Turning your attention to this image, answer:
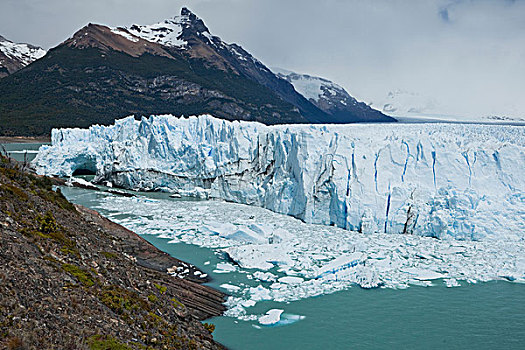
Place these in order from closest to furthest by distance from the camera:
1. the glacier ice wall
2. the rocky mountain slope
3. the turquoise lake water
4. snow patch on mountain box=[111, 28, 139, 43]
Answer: the turquoise lake water → the glacier ice wall → snow patch on mountain box=[111, 28, 139, 43] → the rocky mountain slope

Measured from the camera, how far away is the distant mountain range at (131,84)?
55.4m

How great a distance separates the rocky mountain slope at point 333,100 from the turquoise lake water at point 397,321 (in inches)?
3419

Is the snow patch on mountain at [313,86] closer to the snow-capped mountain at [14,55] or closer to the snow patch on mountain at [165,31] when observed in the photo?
the snow patch on mountain at [165,31]

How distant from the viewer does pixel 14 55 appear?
396ft

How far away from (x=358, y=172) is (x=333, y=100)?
92.6 meters

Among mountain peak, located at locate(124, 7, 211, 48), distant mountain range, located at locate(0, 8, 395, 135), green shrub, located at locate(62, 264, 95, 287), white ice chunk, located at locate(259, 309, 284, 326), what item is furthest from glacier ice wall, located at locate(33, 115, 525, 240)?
mountain peak, located at locate(124, 7, 211, 48)

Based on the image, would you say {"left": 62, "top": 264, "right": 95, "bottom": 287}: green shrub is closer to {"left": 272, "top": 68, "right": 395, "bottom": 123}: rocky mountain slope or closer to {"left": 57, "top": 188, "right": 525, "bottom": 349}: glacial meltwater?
{"left": 57, "top": 188, "right": 525, "bottom": 349}: glacial meltwater

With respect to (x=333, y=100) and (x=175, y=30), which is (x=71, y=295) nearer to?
(x=175, y=30)

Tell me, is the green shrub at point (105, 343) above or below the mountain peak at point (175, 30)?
below

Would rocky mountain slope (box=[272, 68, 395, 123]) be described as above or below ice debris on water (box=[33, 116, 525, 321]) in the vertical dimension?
above

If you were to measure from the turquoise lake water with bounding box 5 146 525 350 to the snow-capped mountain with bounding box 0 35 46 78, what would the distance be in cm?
11408

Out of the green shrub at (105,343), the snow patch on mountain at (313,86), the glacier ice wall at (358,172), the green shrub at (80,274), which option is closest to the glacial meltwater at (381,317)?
the green shrub at (80,274)

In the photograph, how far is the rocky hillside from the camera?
11.7 feet

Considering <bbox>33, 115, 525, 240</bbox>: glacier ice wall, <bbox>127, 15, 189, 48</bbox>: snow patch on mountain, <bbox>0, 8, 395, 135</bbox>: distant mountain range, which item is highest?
<bbox>127, 15, 189, 48</bbox>: snow patch on mountain
